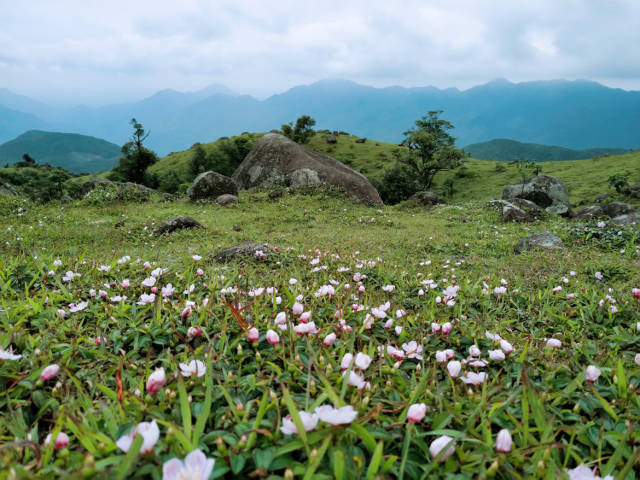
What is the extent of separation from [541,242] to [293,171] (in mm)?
14515

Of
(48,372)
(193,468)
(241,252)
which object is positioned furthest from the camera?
(241,252)

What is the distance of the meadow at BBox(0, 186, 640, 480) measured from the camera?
1272mm

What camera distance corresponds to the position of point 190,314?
2645 millimetres

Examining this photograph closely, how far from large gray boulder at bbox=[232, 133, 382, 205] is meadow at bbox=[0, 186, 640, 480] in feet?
46.7

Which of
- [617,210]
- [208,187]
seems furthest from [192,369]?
[617,210]

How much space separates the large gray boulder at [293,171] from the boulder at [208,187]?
3279 mm

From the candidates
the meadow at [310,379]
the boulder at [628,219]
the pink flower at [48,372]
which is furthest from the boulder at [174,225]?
the boulder at [628,219]

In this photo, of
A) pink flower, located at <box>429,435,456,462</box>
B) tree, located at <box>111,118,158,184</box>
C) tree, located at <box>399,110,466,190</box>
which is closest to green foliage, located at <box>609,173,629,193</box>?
tree, located at <box>399,110,466,190</box>

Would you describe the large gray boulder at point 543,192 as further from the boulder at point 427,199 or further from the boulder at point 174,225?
the boulder at point 174,225

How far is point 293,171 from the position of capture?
20.0m

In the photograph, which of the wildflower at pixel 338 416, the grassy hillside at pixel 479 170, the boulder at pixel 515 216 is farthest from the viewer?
the grassy hillside at pixel 479 170

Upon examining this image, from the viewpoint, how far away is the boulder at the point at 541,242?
7.77 metres

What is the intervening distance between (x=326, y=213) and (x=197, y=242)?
23.9 ft

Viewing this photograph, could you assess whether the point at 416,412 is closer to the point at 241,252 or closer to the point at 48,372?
the point at 48,372
